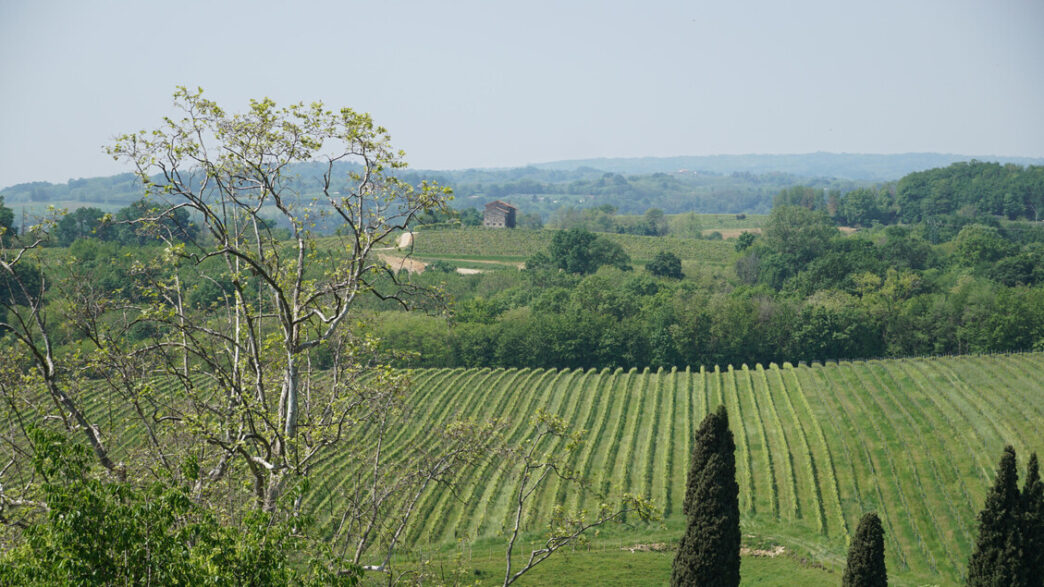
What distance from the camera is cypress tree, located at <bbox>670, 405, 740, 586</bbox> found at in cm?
2048

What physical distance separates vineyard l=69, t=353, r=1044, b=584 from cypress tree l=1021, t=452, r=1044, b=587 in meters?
7.40

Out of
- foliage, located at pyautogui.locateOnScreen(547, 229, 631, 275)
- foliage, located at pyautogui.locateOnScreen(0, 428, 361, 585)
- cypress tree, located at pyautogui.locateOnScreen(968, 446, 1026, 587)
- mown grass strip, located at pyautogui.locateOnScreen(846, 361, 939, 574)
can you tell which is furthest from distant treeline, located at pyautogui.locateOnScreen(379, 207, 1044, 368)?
foliage, located at pyautogui.locateOnScreen(0, 428, 361, 585)

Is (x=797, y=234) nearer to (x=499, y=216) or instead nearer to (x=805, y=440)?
(x=499, y=216)

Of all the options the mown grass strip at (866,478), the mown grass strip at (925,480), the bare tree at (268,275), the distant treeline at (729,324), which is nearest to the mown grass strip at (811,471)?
the mown grass strip at (866,478)

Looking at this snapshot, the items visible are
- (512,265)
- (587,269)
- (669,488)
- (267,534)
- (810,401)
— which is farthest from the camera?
(512,265)

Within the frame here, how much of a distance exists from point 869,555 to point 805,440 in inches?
815

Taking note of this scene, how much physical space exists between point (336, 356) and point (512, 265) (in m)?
91.0

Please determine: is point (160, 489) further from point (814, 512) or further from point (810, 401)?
point (810, 401)

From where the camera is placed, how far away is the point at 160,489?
26.4 feet

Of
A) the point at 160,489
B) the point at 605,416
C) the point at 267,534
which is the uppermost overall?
Answer: the point at 160,489

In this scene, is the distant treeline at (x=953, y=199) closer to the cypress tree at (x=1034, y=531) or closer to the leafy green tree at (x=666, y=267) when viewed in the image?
the leafy green tree at (x=666, y=267)

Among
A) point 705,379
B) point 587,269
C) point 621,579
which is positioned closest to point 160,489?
point 621,579

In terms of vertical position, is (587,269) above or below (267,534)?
below

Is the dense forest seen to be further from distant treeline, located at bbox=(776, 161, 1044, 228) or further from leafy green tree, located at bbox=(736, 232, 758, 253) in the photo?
distant treeline, located at bbox=(776, 161, 1044, 228)
